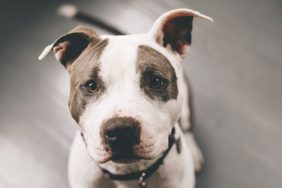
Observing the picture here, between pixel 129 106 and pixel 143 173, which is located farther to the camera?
pixel 143 173

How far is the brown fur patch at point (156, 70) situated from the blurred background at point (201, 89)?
99 centimetres

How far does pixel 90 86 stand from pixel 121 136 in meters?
0.24

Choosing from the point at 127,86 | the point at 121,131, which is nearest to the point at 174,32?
the point at 127,86

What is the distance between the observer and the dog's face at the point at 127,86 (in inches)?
53.3

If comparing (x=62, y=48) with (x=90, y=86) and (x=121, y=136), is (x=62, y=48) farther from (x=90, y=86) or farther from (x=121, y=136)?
(x=121, y=136)

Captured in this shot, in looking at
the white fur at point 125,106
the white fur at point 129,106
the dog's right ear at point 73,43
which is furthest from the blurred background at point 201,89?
the white fur at point 125,106

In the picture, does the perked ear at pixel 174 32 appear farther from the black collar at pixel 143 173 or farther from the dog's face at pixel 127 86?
the black collar at pixel 143 173

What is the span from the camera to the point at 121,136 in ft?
4.38

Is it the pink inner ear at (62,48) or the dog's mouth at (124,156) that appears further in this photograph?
the pink inner ear at (62,48)

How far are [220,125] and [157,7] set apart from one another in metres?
0.84

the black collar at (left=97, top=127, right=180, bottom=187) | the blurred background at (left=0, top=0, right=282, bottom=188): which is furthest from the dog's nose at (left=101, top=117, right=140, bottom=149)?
the blurred background at (left=0, top=0, right=282, bottom=188)

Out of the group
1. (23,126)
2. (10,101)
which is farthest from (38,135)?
(10,101)

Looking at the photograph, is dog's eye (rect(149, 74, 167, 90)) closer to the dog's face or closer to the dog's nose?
the dog's face

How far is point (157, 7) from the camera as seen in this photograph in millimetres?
2885
